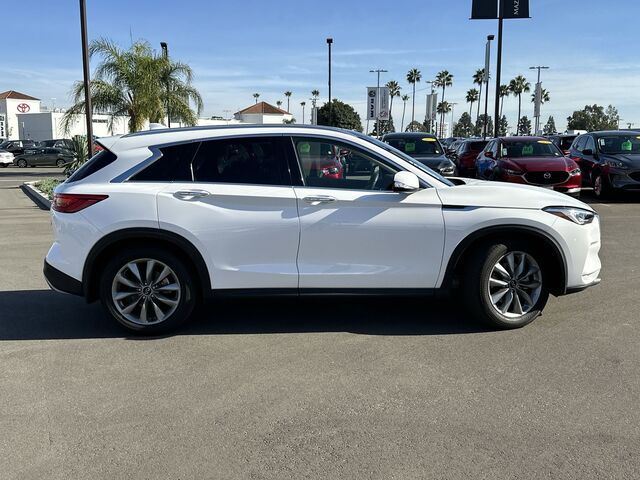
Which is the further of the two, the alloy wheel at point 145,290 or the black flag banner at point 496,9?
the black flag banner at point 496,9

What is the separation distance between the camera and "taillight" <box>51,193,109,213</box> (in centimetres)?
482

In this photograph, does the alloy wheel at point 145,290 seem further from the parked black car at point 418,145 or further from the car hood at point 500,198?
the parked black car at point 418,145

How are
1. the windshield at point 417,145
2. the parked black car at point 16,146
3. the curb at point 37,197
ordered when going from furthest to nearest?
the parked black car at point 16,146 → the windshield at point 417,145 → the curb at point 37,197

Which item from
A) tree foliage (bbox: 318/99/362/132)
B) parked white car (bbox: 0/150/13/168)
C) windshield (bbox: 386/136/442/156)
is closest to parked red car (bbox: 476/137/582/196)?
windshield (bbox: 386/136/442/156)

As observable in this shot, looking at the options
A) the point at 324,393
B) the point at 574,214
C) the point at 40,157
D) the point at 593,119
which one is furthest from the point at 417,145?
the point at 593,119

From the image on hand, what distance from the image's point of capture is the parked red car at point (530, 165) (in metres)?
13.3

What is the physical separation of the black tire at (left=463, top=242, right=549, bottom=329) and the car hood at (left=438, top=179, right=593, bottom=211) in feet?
1.14

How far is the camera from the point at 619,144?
15.0 meters

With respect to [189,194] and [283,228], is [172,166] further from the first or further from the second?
[283,228]

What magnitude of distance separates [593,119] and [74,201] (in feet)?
377

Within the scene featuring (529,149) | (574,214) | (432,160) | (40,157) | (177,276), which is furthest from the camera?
(40,157)

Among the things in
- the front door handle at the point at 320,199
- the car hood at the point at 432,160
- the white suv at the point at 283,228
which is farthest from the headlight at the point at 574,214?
the car hood at the point at 432,160

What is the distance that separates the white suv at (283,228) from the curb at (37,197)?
415 inches

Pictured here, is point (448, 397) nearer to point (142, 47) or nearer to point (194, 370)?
point (194, 370)
